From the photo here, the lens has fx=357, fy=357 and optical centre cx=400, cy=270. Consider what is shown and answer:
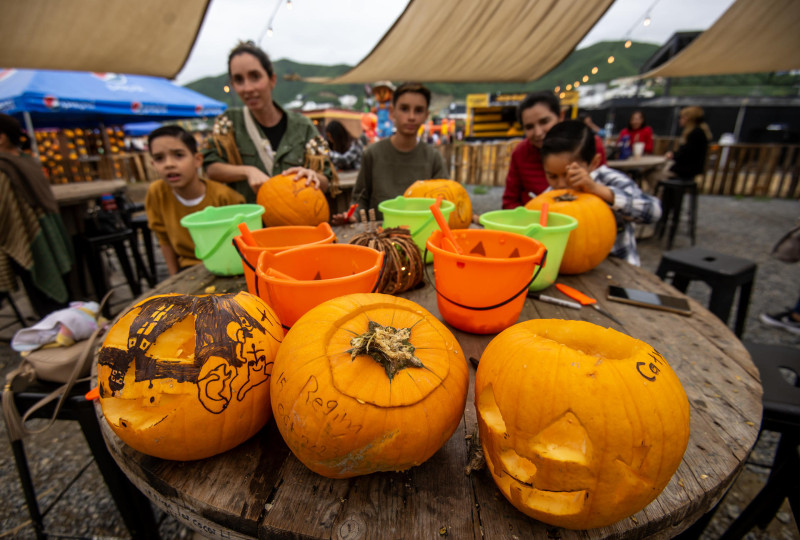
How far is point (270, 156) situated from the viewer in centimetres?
258

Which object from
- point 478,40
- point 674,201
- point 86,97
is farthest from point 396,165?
point 86,97

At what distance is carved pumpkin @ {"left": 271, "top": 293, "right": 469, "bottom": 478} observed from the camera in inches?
24.1

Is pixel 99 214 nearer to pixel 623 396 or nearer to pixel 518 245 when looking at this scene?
pixel 518 245

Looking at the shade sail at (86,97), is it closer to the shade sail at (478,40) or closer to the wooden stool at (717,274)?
the shade sail at (478,40)

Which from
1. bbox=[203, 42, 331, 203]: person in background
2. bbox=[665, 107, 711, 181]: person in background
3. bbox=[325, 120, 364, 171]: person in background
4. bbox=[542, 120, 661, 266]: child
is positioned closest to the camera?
bbox=[542, 120, 661, 266]: child

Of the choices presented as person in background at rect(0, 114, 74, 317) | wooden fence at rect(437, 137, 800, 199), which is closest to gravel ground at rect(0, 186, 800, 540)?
person in background at rect(0, 114, 74, 317)

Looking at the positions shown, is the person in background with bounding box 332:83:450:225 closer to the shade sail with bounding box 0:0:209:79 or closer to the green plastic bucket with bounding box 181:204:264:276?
the green plastic bucket with bounding box 181:204:264:276

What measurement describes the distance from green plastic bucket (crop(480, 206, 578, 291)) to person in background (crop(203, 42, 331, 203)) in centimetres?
129

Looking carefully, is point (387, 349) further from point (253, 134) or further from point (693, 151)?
point (693, 151)

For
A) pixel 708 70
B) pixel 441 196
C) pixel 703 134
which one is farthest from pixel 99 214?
pixel 708 70

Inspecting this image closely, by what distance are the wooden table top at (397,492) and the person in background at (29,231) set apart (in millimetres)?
3544

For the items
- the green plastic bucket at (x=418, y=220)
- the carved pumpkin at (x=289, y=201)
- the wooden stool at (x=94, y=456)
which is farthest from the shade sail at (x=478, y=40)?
the wooden stool at (x=94, y=456)

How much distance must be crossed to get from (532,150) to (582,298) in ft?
6.61

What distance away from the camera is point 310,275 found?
1.10 metres
